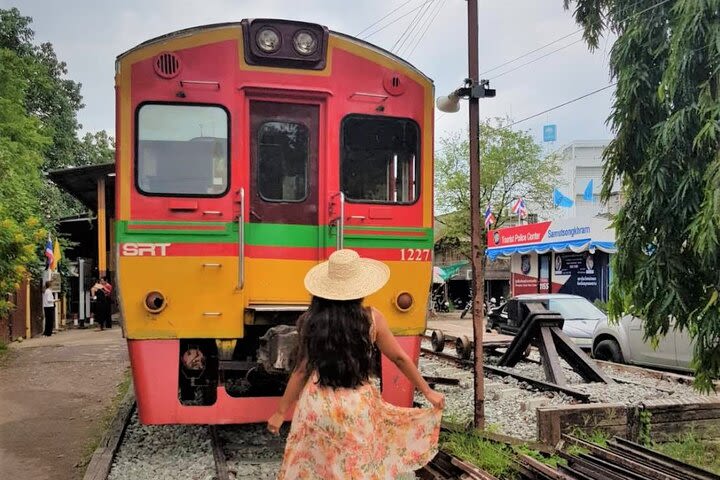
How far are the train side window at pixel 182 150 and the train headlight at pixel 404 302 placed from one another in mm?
1714

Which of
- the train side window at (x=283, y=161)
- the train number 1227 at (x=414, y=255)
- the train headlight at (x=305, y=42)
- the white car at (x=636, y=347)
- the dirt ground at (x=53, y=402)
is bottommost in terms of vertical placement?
the dirt ground at (x=53, y=402)

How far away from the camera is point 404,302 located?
18.7 ft

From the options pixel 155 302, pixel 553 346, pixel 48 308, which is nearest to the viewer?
pixel 155 302

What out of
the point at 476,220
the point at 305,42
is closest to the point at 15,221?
the point at 305,42

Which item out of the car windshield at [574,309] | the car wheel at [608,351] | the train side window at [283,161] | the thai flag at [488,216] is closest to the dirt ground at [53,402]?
the train side window at [283,161]

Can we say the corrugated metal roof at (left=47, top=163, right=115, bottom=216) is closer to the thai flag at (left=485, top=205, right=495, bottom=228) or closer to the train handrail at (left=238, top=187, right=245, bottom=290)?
the train handrail at (left=238, top=187, right=245, bottom=290)

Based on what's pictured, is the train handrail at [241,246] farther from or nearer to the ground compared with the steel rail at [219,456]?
farther from the ground

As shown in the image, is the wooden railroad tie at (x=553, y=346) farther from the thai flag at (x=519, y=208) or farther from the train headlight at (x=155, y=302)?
the thai flag at (x=519, y=208)

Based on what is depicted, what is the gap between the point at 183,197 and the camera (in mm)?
5410

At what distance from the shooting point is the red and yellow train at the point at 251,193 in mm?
5246

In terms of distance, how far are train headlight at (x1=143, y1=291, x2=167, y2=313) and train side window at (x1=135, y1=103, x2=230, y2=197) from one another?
0.83 metres

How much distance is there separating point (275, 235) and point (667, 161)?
3.24m

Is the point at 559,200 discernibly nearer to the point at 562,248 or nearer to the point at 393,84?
the point at 562,248

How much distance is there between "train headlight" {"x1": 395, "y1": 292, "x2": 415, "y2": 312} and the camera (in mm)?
5668
